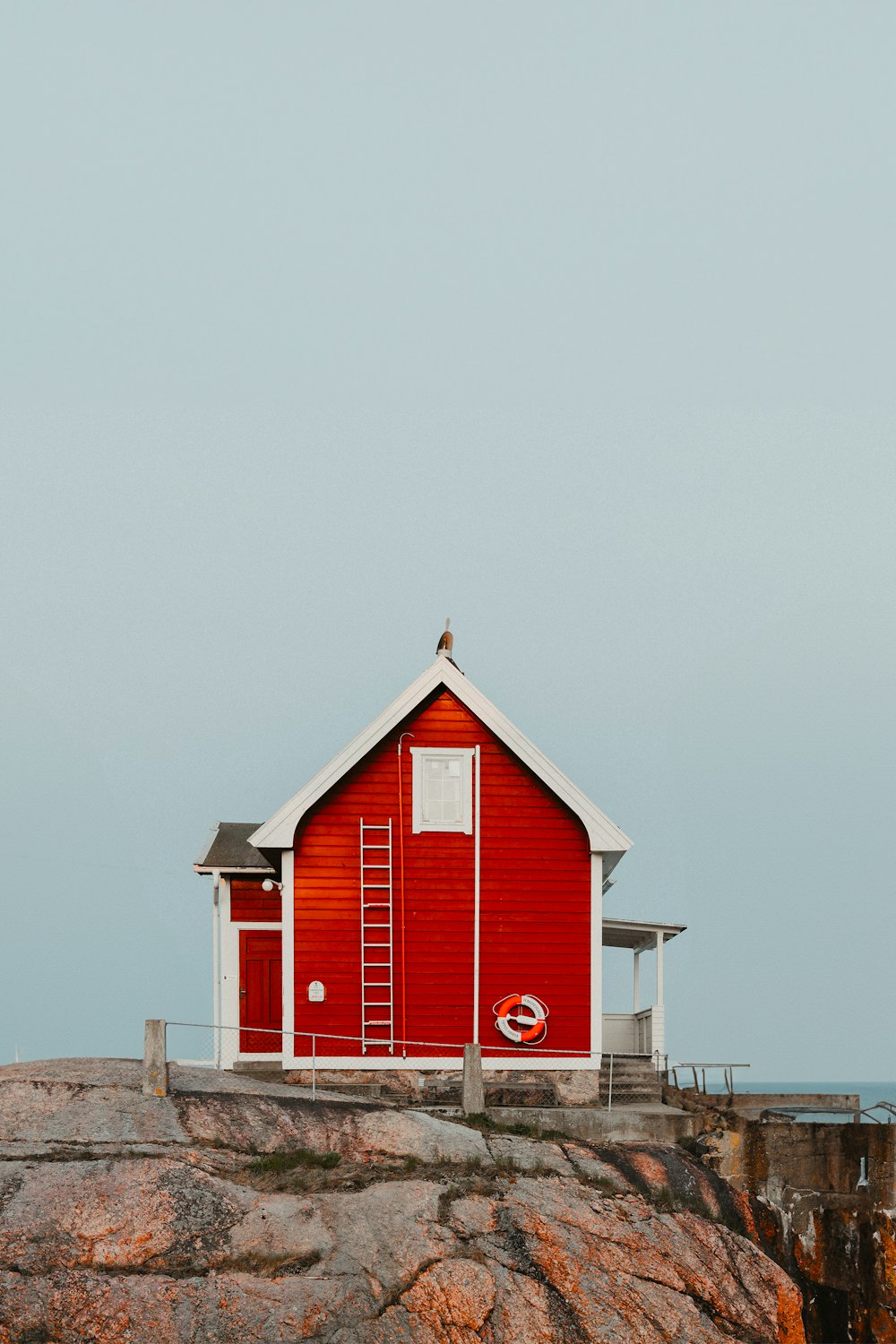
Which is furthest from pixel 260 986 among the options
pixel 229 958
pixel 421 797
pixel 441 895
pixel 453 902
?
pixel 421 797

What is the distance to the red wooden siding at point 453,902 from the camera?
88.6 ft

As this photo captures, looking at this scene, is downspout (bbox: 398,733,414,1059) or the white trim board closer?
downspout (bbox: 398,733,414,1059)

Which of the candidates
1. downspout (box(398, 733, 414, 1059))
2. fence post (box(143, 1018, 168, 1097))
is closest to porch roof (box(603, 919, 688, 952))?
downspout (box(398, 733, 414, 1059))

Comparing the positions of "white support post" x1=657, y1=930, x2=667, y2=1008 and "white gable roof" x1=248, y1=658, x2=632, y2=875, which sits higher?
"white gable roof" x1=248, y1=658, x2=632, y2=875

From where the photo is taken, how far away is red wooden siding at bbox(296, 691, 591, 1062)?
1063 inches

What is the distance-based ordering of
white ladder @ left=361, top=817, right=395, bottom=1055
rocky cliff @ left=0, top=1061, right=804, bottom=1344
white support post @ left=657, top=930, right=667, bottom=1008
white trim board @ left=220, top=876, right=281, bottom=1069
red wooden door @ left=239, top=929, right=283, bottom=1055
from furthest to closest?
1. red wooden door @ left=239, top=929, right=283, bottom=1055
2. white trim board @ left=220, top=876, right=281, bottom=1069
3. white support post @ left=657, top=930, right=667, bottom=1008
4. white ladder @ left=361, top=817, right=395, bottom=1055
5. rocky cliff @ left=0, top=1061, right=804, bottom=1344

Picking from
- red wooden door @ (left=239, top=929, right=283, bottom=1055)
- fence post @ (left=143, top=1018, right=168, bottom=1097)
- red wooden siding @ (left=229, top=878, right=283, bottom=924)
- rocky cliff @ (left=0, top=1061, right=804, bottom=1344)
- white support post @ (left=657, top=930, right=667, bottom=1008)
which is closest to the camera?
rocky cliff @ (left=0, top=1061, right=804, bottom=1344)

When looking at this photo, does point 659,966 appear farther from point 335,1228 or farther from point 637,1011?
point 335,1228

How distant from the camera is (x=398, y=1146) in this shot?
69.5 ft

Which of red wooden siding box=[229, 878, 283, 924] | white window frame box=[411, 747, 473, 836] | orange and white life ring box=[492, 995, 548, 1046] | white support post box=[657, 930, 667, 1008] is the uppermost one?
white window frame box=[411, 747, 473, 836]

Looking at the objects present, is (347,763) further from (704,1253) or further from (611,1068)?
(704,1253)

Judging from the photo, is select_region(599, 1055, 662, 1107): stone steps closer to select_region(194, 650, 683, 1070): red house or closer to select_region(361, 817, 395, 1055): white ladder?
select_region(194, 650, 683, 1070): red house

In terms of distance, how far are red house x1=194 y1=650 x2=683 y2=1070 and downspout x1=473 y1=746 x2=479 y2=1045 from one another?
2 centimetres

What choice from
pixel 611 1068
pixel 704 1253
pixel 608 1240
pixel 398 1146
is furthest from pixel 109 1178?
pixel 611 1068
